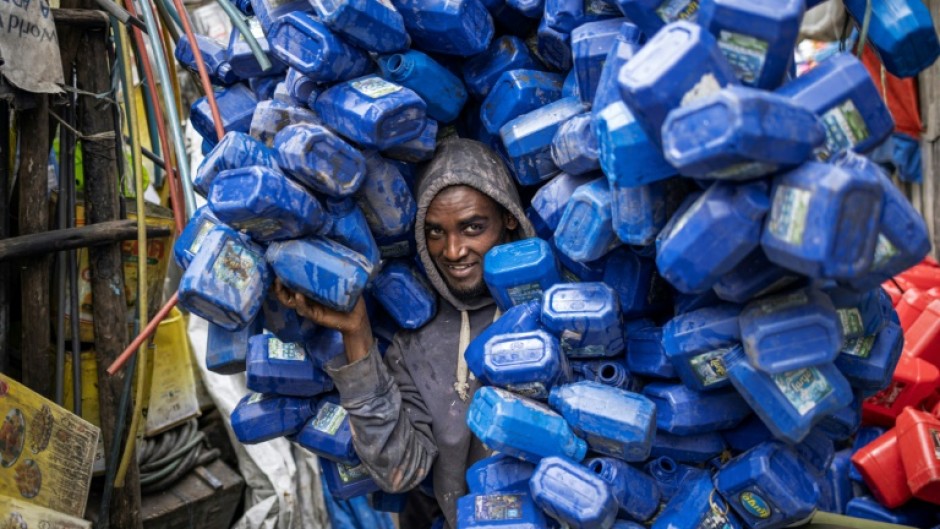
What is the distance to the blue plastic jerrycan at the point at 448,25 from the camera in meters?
2.29

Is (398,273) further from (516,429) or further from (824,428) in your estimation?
(824,428)

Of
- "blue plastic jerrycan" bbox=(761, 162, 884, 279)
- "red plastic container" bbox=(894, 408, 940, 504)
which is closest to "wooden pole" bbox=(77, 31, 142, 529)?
"blue plastic jerrycan" bbox=(761, 162, 884, 279)

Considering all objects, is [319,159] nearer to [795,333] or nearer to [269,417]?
[269,417]

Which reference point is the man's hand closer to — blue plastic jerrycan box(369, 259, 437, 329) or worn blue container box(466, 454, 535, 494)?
blue plastic jerrycan box(369, 259, 437, 329)

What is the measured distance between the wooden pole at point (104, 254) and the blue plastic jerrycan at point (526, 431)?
1619 millimetres

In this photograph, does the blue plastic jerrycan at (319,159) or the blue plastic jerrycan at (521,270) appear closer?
the blue plastic jerrycan at (319,159)

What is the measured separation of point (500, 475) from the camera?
7.22 ft

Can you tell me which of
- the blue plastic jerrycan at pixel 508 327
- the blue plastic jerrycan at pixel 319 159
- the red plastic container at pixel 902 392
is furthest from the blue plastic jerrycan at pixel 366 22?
the red plastic container at pixel 902 392

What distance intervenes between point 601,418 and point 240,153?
3.70ft

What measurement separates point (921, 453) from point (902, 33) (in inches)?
56.8

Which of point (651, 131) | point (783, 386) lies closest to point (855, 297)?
point (783, 386)

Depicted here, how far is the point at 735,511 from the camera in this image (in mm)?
2104

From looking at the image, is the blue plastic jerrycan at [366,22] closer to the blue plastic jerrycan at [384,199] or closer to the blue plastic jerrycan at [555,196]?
the blue plastic jerrycan at [384,199]

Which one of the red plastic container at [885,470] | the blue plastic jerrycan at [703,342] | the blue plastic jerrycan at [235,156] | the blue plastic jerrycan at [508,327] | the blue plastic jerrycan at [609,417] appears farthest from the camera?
the red plastic container at [885,470]
